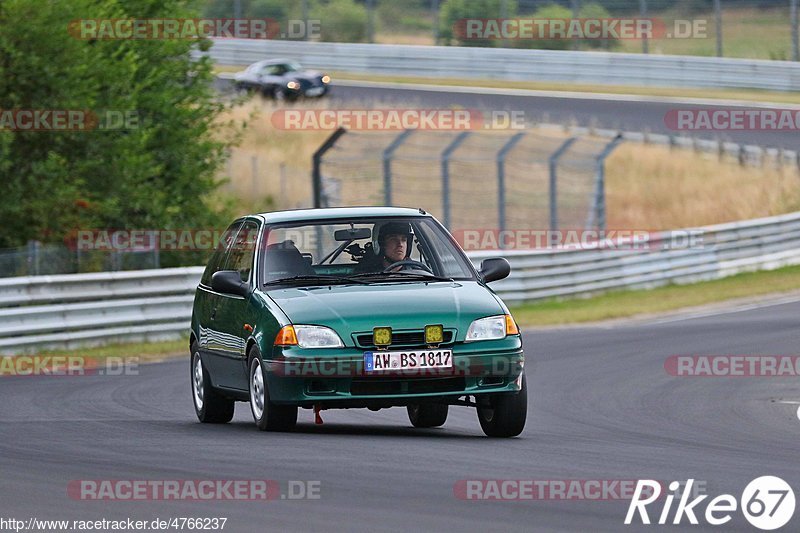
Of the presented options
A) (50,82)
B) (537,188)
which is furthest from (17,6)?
(537,188)

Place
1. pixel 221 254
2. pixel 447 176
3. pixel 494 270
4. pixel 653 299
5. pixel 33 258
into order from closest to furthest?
pixel 494 270, pixel 221 254, pixel 33 258, pixel 653 299, pixel 447 176

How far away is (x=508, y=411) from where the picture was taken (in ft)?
31.4

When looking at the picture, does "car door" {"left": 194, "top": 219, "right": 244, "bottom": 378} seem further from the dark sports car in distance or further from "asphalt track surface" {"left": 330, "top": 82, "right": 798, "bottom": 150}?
the dark sports car in distance

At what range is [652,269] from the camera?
2570cm

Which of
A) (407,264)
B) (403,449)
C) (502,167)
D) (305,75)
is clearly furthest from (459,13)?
(403,449)

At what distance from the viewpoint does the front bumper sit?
30.3 feet

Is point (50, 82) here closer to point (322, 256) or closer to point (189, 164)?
point (189, 164)

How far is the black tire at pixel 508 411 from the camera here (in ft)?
31.3

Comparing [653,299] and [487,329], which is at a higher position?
[487,329]

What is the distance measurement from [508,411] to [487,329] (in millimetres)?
548

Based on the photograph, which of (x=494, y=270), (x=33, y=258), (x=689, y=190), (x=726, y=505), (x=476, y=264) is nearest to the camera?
(x=726, y=505)

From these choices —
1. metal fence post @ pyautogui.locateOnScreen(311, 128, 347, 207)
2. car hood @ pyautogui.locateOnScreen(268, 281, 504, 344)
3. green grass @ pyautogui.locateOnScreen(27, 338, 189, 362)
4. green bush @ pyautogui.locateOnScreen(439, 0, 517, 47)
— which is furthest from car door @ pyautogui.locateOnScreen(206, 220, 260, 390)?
green bush @ pyautogui.locateOnScreen(439, 0, 517, 47)

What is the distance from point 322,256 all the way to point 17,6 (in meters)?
11.9

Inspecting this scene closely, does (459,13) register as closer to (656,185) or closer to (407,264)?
(656,185)
